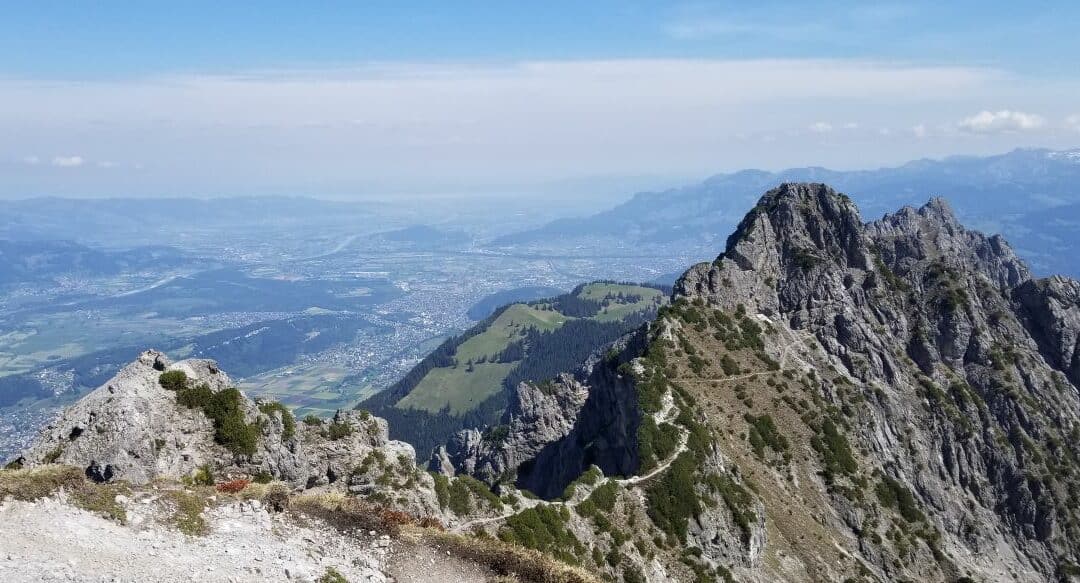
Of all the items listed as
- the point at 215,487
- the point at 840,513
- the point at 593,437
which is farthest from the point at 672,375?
the point at 215,487

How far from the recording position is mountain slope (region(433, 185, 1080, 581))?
233 ft

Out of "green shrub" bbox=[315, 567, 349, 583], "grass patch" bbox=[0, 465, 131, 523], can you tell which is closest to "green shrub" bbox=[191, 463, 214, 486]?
"grass patch" bbox=[0, 465, 131, 523]

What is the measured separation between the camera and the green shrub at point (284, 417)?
48469 mm

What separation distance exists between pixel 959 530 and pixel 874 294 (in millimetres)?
49992

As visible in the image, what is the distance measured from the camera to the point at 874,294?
439 ft

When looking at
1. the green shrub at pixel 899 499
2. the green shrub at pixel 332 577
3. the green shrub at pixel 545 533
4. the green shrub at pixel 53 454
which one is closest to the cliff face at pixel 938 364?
the green shrub at pixel 899 499

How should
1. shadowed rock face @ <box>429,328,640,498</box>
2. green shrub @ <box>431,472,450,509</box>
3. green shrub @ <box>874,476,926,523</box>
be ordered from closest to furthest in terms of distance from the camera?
1. green shrub @ <box>431,472,450,509</box>
2. shadowed rock face @ <box>429,328,640,498</box>
3. green shrub @ <box>874,476,926,523</box>

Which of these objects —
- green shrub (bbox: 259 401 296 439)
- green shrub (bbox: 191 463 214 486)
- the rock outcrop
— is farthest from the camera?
green shrub (bbox: 259 401 296 439)

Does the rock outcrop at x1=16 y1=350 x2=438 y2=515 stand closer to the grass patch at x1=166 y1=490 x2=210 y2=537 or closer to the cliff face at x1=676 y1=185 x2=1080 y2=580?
the grass patch at x1=166 y1=490 x2=210 y2=537

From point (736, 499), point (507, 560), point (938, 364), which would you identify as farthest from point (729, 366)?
point (507, 560)

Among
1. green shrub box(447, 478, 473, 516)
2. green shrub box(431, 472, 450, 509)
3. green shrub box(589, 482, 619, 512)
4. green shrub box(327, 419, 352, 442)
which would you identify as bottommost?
green shrub box(589, 482, 619, 512)

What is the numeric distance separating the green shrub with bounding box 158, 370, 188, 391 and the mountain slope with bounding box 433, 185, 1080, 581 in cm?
2342

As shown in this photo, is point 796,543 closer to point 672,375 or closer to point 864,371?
point 672,375

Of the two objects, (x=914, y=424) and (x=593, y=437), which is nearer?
(x=593, y=437)
